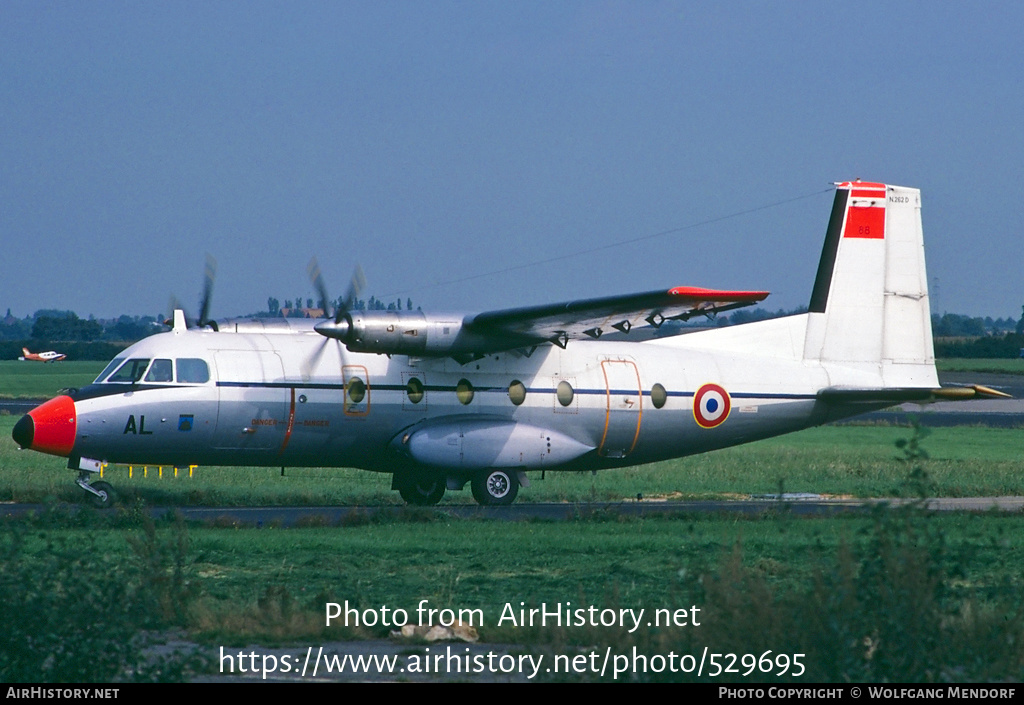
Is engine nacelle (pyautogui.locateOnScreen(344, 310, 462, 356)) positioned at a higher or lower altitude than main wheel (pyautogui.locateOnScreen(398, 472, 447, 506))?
higher

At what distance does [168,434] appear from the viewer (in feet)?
70.8

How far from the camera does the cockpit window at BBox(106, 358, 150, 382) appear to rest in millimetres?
21781

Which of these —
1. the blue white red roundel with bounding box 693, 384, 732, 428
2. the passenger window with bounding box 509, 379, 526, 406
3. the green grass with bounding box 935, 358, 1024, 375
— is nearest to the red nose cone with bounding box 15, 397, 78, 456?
the passenger window with bounding box 509, 379, 526, 406

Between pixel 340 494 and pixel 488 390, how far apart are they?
4747 mm

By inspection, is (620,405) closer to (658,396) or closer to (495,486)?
(658,396)

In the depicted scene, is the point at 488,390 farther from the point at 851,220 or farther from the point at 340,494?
the point at 851,220

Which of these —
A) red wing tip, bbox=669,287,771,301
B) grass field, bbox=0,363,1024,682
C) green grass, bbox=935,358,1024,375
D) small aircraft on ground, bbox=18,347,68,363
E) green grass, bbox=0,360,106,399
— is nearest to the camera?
grass field, bbox=0,363,1024,682

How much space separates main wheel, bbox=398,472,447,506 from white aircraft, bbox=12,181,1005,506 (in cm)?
3

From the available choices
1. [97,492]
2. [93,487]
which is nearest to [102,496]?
[97,492]

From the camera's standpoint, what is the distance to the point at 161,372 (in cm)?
2183

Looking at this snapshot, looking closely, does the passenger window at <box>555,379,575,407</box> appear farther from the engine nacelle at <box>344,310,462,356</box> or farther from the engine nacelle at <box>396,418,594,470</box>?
the engine nacelle at <box>344,310,462,356</box>

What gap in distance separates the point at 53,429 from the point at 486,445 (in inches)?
306

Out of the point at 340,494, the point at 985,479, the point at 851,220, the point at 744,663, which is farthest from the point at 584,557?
the point at 985,479

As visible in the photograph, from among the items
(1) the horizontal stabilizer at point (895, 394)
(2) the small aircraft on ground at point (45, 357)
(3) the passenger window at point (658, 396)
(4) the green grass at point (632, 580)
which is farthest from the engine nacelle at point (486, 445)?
(2) the small aircraft on ground at point (45, 357)
